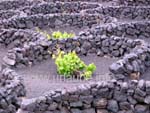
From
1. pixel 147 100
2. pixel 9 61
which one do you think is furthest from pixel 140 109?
pixel 9 61

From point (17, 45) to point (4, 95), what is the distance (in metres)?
8.25

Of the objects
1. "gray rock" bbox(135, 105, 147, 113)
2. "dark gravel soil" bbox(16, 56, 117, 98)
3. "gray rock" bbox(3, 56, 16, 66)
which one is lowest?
"dark gravel soil" bbox(16, 56, 117, 98)

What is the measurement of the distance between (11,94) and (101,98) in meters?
3.09

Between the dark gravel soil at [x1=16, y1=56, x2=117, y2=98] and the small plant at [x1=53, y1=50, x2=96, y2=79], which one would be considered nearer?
the dark gravel soil at [x1=16, y1=56, x2=117, y2=98]

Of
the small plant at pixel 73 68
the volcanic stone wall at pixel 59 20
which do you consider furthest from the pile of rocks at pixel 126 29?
the small plant at pixel 73 68

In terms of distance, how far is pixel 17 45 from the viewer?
20875 millimetres

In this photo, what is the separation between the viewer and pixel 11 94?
42.6 feet

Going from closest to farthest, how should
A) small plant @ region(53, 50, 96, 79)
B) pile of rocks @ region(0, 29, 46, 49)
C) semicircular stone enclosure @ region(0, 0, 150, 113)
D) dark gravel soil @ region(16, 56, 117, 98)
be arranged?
semicircular stone enclosure @ region(0, 0, 150, 113), dark gravel soil @ region(16, 56, 117, 98), small plant @ region(53, 50, 96, 79), pile of rocks @ region(0, 29, 46, 49)

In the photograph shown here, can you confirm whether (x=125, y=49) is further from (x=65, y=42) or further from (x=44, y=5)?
(x=44, y=5)

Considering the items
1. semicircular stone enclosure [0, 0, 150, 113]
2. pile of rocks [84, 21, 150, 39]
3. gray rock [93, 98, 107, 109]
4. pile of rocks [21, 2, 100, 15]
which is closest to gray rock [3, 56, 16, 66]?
semicircular stone enclosure [0, 0, 150, 113]

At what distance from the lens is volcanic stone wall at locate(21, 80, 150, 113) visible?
431 inches

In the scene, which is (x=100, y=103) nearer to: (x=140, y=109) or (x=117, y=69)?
(x=140, y=109)

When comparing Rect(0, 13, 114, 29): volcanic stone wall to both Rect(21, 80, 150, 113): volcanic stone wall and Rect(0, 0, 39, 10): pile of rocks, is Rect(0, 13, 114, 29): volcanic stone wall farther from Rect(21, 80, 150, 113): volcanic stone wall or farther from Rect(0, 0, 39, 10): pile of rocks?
Rect(21, 80, 150, 113): volcanic stone wall

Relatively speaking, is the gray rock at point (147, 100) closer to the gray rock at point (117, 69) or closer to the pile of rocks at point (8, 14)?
the gray rock at point (117, 69)
